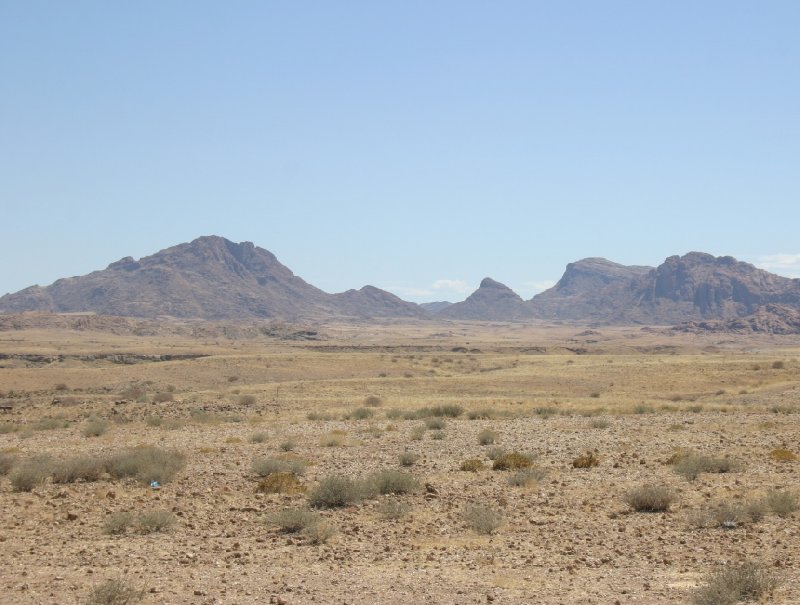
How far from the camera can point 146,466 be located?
2019cm

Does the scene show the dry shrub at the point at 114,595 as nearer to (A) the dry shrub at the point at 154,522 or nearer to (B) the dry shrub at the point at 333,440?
(A) the dry shrub at the point at 154,522

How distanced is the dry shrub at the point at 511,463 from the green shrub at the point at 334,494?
5.45 m

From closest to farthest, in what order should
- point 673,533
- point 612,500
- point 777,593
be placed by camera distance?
point 777,593
point 673,533
point 612,500

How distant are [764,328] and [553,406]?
17259cm

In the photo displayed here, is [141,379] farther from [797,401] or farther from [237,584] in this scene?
[237,584]

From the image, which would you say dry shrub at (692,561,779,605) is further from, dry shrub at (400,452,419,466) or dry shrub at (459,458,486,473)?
dry shrub at (400,452,419,466)

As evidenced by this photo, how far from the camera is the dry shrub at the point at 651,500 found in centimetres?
1625

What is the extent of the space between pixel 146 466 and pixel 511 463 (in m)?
9.09

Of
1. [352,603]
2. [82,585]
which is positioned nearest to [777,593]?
[352,603]

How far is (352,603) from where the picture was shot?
1099 centimetres

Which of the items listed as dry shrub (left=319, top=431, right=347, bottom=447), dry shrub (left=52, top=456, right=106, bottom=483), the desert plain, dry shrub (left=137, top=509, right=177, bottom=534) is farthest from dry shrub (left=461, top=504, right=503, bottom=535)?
dry shrub (left=319, top=431, right=347, bottom=447)

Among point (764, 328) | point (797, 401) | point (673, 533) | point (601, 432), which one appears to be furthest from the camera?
point (764, 328)

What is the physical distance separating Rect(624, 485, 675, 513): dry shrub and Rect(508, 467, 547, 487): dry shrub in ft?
10.3

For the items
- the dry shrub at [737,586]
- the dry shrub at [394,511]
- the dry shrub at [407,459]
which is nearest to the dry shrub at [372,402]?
the dry shrub at [407,459]
